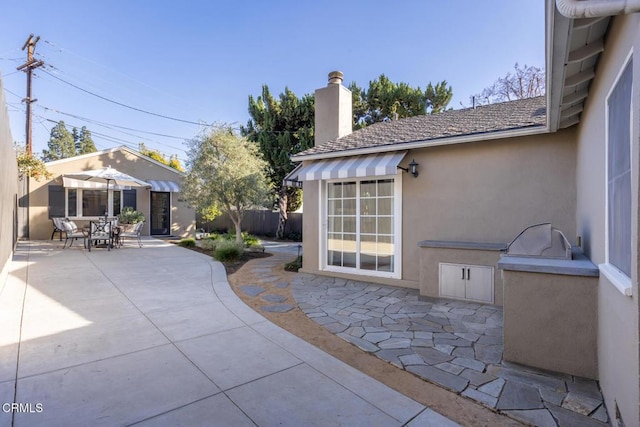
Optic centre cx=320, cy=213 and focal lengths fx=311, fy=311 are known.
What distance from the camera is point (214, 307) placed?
746 cm

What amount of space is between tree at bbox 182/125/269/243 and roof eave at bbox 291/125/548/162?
5438 mm

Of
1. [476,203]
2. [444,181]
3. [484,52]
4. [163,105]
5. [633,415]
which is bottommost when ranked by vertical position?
[633,415]

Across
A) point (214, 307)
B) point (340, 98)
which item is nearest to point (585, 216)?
point (214, 307)

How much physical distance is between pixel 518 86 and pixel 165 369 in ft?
99.3

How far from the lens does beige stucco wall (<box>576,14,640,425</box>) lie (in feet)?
8.58

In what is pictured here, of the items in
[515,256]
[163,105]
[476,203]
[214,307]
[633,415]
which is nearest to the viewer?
[633,415]

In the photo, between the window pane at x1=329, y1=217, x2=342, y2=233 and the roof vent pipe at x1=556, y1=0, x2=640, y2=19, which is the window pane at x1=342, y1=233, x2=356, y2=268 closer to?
the window pane at x1=329, y1=217, x2=342, y2=233

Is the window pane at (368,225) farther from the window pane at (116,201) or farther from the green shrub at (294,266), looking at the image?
the window pane at (116,201)

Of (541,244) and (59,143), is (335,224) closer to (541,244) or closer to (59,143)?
(541,244)

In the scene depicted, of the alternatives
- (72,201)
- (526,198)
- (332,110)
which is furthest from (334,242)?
(72,201)

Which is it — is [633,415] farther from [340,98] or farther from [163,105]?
[163,105]

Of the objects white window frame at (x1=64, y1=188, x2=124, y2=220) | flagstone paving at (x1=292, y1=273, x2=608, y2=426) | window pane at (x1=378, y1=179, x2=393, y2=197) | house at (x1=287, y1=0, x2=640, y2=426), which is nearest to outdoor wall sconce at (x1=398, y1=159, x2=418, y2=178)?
house at (x1=287, y1=0, x2=640, y2=426)

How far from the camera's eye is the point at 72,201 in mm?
20172

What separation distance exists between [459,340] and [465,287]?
2.53m
